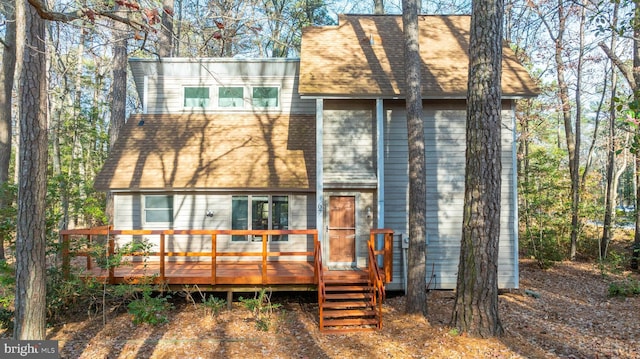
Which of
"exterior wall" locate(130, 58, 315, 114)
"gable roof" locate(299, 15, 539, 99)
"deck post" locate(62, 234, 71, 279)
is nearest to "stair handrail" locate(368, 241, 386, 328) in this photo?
"gable roof" locate(299, 15, 539, 99)

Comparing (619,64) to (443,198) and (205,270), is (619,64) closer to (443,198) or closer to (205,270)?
(443,198)

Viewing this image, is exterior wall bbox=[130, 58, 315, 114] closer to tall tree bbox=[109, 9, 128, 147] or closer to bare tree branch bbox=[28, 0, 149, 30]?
tall tree bbox=[109, 9, 128, 147]

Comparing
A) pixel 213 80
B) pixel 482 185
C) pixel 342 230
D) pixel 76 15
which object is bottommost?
pixel 342 230

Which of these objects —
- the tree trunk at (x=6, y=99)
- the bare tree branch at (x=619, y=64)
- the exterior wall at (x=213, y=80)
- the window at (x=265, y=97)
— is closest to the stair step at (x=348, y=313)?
the exterior wall at (x=213, y=80)

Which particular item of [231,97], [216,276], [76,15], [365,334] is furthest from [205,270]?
[76,15]

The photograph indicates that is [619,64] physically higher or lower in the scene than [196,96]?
higher

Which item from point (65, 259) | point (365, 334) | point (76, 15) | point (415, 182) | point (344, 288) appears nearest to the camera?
point (76, 15)

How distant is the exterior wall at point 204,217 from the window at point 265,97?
2.96 meters

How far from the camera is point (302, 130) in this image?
34.6 feet

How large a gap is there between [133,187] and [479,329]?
8.05 metres

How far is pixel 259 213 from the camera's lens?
31.8ft

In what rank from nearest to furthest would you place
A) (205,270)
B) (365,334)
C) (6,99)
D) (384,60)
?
(365,334)
(205,270)
(384,60)
(6,99)

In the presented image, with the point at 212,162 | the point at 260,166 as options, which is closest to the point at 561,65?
the point at 260,166

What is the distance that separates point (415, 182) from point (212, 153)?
5429 mm
